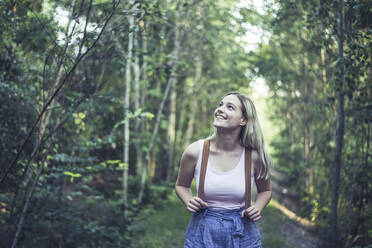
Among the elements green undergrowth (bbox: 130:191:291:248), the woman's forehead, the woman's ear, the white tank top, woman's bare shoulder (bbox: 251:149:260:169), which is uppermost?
the woman's forehead

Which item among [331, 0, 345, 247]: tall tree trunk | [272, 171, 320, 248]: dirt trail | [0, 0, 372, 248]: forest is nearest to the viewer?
[0, 0, 372, 248]: forest

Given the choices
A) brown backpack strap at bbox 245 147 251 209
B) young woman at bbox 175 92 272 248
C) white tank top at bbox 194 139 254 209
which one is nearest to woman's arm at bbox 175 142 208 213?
young woman at bbox 175 92 272 248

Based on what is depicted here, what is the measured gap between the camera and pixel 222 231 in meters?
2.28

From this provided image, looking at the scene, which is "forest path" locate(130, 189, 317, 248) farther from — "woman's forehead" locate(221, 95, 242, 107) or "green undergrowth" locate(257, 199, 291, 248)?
"woman's forehead" locate(221, 95, 242, 107)

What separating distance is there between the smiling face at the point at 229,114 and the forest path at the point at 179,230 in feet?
11.7

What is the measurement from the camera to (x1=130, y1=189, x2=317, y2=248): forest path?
18.6ft

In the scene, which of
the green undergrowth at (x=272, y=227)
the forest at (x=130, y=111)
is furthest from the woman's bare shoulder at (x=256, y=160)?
the green undergrowth at (x=272, y=227)

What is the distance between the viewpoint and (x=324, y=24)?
189 inches

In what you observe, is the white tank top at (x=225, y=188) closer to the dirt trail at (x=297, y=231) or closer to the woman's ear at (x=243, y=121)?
the woman's ear at (x=243, y=121)

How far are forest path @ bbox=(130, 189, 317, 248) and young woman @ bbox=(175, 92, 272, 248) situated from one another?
11.0 feet

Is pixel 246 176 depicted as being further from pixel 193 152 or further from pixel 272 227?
pixel 272 227

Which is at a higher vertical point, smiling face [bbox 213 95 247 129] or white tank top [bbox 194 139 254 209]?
smiling face [bbox 213 95 247 129]

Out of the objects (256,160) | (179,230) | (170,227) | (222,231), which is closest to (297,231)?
(179,230)

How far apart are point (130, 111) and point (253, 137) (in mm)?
2348
